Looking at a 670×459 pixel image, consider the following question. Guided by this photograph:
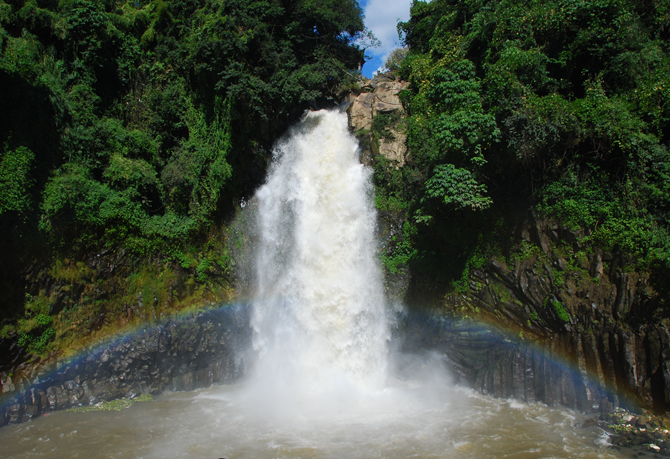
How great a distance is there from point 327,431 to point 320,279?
4.79 m

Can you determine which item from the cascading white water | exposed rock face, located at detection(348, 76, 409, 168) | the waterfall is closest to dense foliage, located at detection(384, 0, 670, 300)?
exposed rock face, located at detection(348, 76, 409, 168)

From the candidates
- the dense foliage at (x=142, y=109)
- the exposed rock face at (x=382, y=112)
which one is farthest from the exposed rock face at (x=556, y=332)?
the dense foliage at (x=142, y=109)

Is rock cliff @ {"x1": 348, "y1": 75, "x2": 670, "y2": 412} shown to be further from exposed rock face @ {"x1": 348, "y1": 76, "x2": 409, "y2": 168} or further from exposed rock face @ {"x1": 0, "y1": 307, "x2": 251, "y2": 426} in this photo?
exposed rock face @ {"x1": 0, "y1": 307, "x2": 251, "y2": 426}

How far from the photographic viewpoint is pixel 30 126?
1109 cm

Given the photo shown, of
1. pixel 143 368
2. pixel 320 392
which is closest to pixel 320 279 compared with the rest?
pixel 320 392

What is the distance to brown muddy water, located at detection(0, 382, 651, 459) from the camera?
8211mm

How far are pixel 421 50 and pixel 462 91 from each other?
6.75 m

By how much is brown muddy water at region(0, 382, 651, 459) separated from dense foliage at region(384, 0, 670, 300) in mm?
3707

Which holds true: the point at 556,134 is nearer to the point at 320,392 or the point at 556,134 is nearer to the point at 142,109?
the point at 320,392

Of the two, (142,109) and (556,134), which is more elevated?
(142,109)

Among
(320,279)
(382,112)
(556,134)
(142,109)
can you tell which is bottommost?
(320,279)

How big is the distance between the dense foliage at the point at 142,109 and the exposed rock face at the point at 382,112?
5.21ft

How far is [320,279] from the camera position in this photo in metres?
12.9

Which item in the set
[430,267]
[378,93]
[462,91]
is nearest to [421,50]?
[378,93]
